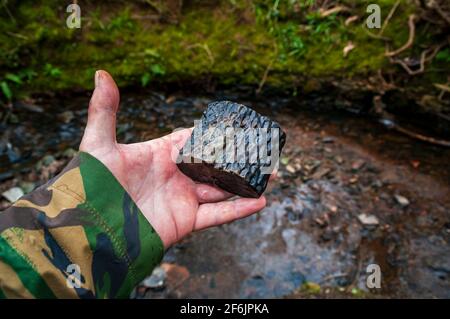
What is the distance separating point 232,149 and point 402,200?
2.57 metres

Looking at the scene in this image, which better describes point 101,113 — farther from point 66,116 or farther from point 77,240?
point 66,116

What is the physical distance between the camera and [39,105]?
532cm

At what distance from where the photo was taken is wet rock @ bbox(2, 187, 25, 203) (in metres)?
4.27

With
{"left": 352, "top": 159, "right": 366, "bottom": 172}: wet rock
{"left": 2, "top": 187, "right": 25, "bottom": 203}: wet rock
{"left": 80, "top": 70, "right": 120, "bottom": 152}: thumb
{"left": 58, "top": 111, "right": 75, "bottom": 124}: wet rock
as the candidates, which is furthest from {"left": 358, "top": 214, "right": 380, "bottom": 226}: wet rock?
{"left": 58, "top": 111, "right": 75, "bottom": 124}: wet rock

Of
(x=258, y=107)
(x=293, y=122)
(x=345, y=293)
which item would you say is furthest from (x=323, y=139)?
(x=345, y=293)

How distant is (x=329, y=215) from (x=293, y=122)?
1601 millimetres

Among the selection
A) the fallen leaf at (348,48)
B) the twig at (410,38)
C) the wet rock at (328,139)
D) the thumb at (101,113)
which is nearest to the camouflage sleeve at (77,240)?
the thumb at (101,113)

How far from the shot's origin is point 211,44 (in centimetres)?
540

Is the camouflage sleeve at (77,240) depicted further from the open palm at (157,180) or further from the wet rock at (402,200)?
the wet rock at (402,200)

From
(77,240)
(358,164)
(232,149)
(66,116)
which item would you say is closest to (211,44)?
(66,116)

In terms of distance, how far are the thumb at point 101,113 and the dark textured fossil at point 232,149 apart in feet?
1.85

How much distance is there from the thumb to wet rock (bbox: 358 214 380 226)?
2.89 meters

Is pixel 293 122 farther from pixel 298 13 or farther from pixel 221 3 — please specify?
pixel 221 3
